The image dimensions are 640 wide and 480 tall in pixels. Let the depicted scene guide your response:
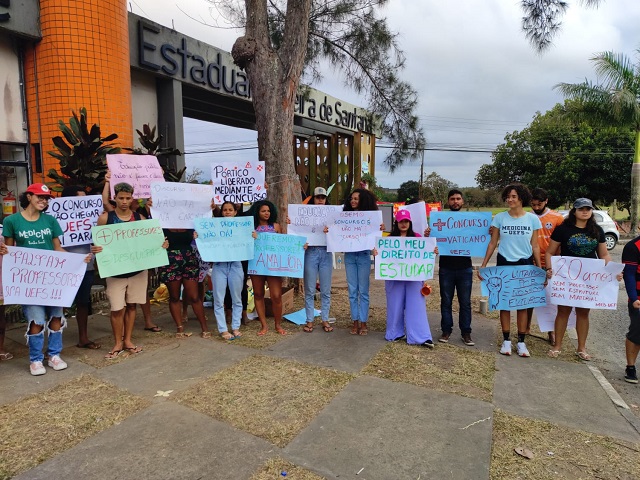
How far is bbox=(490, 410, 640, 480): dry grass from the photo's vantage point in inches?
110

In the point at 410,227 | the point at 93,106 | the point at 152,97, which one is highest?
the point at 152,97

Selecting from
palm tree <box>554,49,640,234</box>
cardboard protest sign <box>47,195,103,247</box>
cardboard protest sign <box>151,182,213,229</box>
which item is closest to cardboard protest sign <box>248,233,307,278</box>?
cardboard protest sign <box>151,182,213,229</box>

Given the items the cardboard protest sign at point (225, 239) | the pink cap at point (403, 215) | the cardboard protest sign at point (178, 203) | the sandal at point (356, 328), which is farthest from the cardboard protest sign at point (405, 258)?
the cardboard protest sign at point (178, 203)

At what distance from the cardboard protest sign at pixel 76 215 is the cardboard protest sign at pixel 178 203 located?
681mm

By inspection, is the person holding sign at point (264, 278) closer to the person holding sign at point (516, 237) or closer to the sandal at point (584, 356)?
the person holding sign at point (516, 237)

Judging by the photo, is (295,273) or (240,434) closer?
(240,434)

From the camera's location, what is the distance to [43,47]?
742cm

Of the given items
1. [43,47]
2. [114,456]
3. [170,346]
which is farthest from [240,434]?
[43,47]

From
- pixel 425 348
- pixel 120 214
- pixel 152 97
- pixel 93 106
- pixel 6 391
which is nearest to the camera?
pixel 6 391

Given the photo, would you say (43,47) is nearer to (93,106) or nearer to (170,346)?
(93,106)

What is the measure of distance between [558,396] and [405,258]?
212 centimetres

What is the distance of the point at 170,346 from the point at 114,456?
2306mm

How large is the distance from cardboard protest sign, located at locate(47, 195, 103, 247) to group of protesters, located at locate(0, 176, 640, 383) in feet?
0.46

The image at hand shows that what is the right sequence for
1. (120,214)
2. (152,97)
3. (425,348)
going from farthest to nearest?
(152,97)
(425,348)
(120,214)
